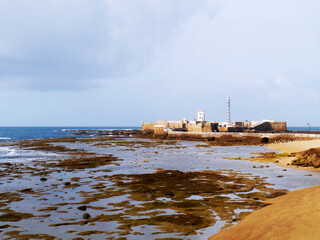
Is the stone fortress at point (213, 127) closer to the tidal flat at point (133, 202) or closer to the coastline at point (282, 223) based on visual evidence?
the tidal flat at point (133, 202)

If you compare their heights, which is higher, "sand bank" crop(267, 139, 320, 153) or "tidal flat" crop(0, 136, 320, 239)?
"sand bank" crop(267, 139, 320, 153)

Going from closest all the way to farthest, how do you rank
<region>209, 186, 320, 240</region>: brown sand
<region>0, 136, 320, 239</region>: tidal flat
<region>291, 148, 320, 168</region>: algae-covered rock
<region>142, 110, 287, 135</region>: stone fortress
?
1. <region>209, 186, 320, 240</region>: brown sand
2. <region>0, 136, 320, 239</region>: tidal flat
3. <region>291, 148, 320, 168</region>: algae-covered rock
4. <region>142, 110, 287, 135</region>: stone fortress

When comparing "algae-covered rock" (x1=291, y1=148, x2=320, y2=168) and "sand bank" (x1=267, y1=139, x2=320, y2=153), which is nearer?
"algae-covered rock" (x1=291, y1=148, x2=320, y2=168)

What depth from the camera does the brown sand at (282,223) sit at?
7.66 metres

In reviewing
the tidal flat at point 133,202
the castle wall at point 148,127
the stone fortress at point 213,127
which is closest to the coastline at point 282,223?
the tidal flat at point 133,202

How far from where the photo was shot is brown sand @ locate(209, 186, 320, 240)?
25.1 ft

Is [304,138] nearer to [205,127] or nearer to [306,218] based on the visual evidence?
[205,127]

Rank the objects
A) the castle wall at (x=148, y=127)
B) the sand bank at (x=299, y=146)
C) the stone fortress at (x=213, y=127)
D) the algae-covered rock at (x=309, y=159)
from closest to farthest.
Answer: the algae-covered rock at (x=309, y=159) → the sand bank at (x=299, y=146) → the stone fortress at (x=213, y=127) → the castle wall at (x=148, y=127)

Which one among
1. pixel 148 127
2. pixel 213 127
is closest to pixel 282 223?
pixel 213 127

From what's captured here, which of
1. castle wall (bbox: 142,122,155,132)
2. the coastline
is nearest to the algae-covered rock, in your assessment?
the coastline

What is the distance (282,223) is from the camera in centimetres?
856

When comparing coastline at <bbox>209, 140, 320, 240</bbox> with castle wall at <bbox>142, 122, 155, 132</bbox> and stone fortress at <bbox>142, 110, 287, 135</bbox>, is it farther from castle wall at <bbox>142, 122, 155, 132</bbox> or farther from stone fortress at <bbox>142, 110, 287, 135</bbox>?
castle wall at <bbox>142, 122, 155, 132</bbox>

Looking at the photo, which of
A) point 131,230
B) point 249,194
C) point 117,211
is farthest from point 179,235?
point 249,194

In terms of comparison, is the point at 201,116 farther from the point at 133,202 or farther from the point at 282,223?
the point at 282,223
